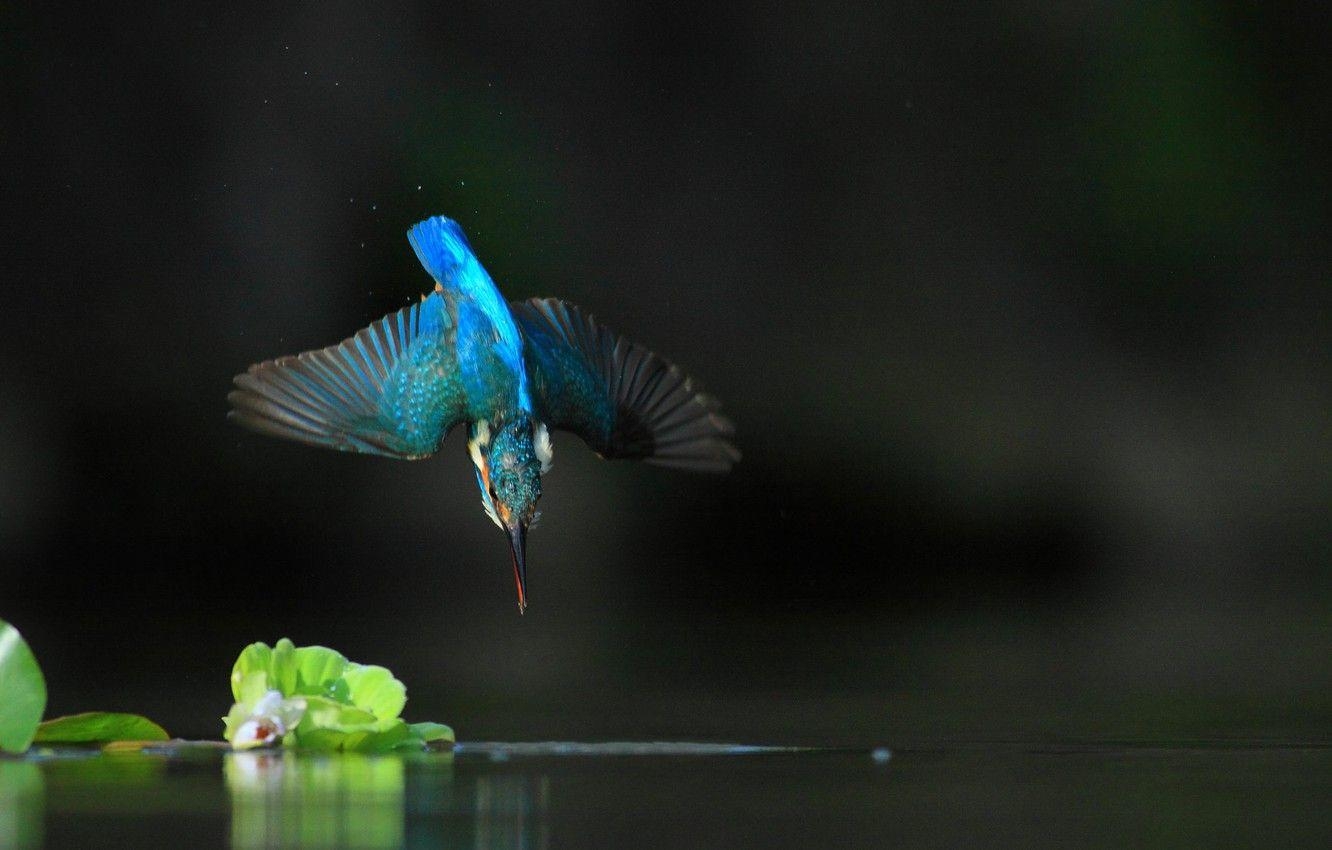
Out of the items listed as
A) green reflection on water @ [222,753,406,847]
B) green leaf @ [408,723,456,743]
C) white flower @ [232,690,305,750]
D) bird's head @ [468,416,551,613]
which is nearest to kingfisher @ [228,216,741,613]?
bird's head @ [468,416,551,613]

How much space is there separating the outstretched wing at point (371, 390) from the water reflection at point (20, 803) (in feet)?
3.17

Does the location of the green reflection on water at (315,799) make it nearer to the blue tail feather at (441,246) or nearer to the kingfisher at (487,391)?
the kingfisher at (487,391)

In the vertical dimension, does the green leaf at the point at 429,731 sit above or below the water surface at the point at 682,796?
above

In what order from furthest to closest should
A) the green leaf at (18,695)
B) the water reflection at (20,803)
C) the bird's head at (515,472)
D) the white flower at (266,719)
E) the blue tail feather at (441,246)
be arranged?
the blue tail feather at (441,246)
the bird's head at (515,472)
the white flower at (266,719)
the green leaf at (18,695)
the water reflection at (20,803)

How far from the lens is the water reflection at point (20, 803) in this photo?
2.05 m

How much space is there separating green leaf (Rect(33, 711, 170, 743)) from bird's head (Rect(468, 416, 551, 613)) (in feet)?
2.09

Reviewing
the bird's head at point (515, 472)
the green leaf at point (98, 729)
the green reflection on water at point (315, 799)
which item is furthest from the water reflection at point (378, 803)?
the bird's head at point (515, 472)

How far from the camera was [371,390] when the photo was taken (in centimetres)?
364

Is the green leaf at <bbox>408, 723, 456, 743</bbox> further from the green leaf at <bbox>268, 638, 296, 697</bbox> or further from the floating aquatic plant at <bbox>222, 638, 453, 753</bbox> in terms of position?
the green leaf at <bbox>268, 638, 296, 697</bbox>

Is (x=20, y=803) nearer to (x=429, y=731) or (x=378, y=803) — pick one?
(x=378, y=803)

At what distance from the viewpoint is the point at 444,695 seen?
12.6 ft

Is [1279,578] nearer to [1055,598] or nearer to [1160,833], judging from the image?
[1055,598]

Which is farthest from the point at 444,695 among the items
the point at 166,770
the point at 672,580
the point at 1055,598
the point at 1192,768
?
the point at 672,580

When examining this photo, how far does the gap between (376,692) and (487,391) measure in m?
0.73
